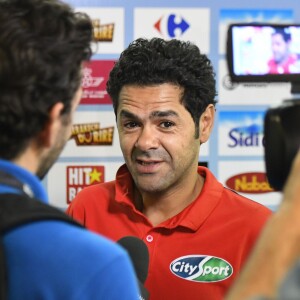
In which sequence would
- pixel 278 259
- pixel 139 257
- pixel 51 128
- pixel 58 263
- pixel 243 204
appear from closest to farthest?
pixel 278 259, pixel 58 263, pixel 51 128, pixel 139 257, pixel 243 204

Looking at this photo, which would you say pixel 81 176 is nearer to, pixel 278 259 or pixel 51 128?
pixel 51 128

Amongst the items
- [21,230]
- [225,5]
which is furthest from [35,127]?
[225,5]

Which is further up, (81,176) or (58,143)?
(58,143)

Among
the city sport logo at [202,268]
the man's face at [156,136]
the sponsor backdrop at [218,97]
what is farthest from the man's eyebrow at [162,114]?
the sponsor backdrop at [218,97]

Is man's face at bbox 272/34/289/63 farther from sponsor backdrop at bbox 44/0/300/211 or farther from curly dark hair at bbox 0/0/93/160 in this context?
sponsor backdrop at bbox 44/0/300/211

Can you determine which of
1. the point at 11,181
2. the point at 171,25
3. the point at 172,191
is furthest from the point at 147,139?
the point at 171,25

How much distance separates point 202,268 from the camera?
1.31 meters

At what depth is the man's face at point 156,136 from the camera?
1400 millimetres

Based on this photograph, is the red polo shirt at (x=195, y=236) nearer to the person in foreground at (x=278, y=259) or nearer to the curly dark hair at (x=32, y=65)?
the curly dark hair at (x=32, y=65)

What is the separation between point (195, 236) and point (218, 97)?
2.98ft

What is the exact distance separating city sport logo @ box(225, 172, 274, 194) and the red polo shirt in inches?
29.6

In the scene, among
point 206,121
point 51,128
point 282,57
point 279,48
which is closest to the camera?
point 51,128

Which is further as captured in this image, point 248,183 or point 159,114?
point 248,183

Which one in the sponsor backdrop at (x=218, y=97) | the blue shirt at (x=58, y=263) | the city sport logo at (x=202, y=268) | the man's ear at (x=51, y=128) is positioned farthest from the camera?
the sponsor backdrop at (x=218, y=97)
